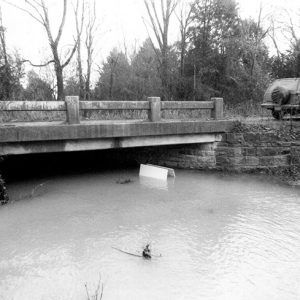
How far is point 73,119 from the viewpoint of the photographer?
8.35m

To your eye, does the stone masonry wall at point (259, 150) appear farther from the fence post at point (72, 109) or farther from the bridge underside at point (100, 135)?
the fence post at point (72, 109)

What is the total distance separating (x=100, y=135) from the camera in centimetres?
859

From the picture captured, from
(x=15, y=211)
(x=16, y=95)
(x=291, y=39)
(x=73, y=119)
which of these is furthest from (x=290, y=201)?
(x=291, y=39)

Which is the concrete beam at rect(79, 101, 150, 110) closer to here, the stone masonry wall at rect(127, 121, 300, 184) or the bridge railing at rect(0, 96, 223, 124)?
the bridge railing at rect(0, 96, 223, 124)

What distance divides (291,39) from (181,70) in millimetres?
11520

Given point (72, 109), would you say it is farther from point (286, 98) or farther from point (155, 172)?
point (286, 98)

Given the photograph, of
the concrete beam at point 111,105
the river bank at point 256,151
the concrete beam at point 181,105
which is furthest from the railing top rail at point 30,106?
the river bank at point 256,151

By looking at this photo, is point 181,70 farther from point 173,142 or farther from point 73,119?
point 73,119

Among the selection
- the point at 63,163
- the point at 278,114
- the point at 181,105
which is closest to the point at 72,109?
the point at 181,105

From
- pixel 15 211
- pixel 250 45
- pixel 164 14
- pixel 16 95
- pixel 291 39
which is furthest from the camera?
pixel 291 39

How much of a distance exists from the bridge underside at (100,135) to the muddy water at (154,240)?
1.07 meters

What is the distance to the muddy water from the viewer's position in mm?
4504

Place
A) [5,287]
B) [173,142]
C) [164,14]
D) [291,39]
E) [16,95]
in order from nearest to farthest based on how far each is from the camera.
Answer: [5,287] < [173,142] < [16,95] < [164,14] < [291,39]

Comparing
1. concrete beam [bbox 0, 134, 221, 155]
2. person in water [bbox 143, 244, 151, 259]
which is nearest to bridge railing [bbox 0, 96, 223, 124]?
concrete beam [bbox 0, 134, 221, 155]
